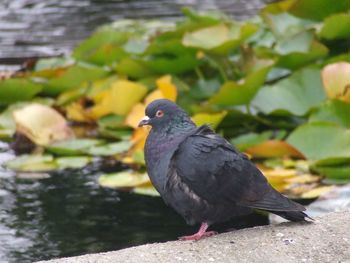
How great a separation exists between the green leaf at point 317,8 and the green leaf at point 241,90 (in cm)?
120

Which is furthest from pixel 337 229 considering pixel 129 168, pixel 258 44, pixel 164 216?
pixel 258 44

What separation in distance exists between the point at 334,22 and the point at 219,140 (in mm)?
2764

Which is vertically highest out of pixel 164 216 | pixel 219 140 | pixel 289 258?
pixel 219 140

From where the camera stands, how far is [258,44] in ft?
24.0

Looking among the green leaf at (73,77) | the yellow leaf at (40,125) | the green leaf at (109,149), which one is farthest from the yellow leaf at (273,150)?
the green leaf at (73,77)

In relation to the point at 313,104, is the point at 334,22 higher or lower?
higher

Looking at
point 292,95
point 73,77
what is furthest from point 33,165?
point 292,95

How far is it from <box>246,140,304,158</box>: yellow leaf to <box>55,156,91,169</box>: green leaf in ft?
3.78

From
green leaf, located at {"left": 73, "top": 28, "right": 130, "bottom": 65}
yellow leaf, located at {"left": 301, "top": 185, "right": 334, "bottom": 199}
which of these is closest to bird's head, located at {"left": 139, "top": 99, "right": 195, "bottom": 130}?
yellow leaf, located at {"left": 301, "top": 185, "right": 334, "bottom": 199}

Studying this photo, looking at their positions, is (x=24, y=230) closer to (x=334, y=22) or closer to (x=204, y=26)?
(x=204, y=26)

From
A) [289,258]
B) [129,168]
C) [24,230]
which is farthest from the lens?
[129,168]

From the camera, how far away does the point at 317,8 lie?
274 inches

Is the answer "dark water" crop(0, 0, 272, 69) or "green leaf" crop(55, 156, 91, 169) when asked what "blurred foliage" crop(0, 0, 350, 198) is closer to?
"green leaf" crop(55, 156, 91, 169)

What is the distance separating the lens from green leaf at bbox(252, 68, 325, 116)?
6215mm
